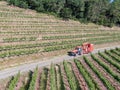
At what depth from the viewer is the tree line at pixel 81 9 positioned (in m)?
73.8

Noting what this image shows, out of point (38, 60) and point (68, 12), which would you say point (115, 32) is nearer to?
point (68, 12)

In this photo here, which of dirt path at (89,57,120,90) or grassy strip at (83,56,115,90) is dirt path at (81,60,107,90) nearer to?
grassy strip at (83,56,115,90)

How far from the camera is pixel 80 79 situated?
36531 mm

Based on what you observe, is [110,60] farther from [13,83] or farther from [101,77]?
[13,83]

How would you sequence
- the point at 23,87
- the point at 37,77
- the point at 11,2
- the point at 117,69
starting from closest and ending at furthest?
the point at 23,87 < the point at 37,77 < the point at 117,69 < the point at 11,2

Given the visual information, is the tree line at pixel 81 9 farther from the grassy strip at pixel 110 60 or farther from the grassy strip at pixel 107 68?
the grassy strip at pixel 107 68

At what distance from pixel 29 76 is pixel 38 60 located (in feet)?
26.8

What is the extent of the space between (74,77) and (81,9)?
4441cm

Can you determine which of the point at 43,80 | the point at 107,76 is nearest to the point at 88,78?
the point at 107,76

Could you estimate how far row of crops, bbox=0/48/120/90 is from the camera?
33344 millimetres

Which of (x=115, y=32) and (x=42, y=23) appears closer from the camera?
(x=42, y=23)

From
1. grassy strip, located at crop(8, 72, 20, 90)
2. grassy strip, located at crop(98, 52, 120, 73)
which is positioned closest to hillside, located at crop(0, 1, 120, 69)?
grassy strip, located at crop(8, 72, 20, 90)

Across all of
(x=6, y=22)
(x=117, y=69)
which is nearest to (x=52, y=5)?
(x=6, y=22)

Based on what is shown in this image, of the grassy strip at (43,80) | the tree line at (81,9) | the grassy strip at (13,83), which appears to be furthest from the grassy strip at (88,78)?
the tree line at (81,9)
